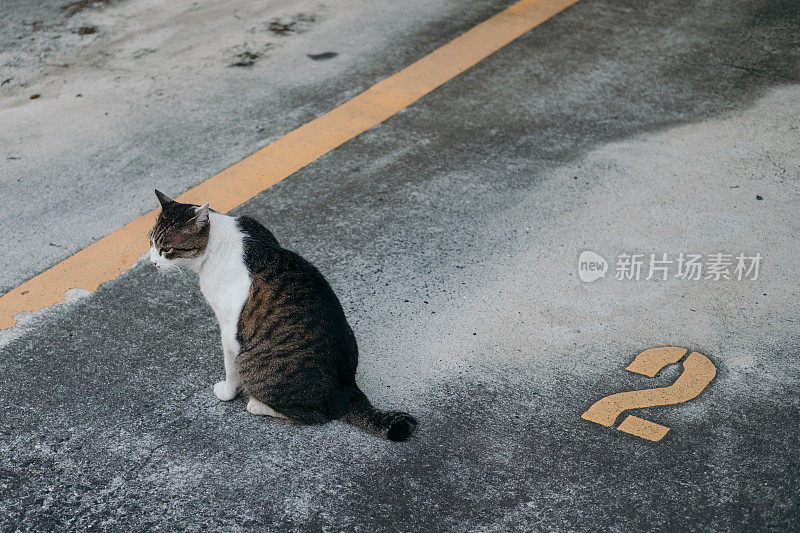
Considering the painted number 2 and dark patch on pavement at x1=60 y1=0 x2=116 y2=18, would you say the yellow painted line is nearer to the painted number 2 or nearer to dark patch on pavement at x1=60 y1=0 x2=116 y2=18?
the painted number 2

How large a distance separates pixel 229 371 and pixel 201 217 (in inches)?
24.2

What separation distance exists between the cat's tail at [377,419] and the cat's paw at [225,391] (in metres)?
0.48

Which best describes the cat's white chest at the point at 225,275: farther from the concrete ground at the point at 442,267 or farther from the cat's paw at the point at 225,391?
the concrete ground at the point at 442,267

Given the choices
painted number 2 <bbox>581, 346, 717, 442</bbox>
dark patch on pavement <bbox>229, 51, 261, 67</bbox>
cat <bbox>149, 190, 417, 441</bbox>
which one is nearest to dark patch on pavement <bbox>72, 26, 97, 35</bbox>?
dark patch on pavement <bbox>229, 51, 261, 67</bbox>

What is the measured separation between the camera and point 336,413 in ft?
10.1

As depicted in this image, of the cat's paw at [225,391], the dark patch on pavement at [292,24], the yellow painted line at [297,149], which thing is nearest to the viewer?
the cat's paw at [225,391]

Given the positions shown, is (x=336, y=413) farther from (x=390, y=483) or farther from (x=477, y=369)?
(x=477, y=369)

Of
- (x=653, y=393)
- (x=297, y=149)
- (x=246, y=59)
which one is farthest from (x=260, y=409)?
(x=246, y=59)

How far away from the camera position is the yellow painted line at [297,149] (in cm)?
396

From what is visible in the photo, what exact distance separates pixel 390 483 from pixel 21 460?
1374mm

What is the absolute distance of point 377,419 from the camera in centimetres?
303

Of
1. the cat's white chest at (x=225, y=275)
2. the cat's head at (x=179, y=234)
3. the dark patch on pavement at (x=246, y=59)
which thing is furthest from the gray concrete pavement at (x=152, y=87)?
the cat's white chest at (x=225, y=275)

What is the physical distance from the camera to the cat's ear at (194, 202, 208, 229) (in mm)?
3105

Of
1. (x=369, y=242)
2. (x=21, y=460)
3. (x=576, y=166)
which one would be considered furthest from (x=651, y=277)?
(x=21, y=460)
